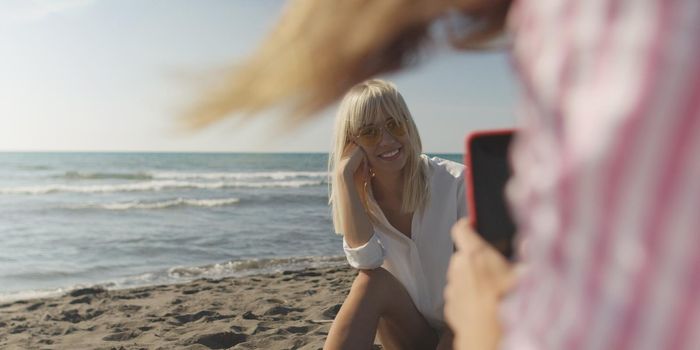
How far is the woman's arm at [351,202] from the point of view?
11.9 ft

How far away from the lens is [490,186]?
0.86 meters

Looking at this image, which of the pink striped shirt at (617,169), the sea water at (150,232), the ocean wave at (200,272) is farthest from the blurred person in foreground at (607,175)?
the sea water at (150,232)

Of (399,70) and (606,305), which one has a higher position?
(399,70)

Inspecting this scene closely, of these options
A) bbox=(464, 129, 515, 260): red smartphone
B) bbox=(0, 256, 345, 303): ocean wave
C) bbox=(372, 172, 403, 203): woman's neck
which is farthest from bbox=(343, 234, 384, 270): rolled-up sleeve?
bbox=(0, 256, 345, 303): ocean wave

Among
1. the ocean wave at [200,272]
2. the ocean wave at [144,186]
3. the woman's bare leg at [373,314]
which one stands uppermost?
the woman's bare leg at [373,314]

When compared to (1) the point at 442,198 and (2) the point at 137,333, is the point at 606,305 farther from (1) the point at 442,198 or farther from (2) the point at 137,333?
(2) the point at 137,333

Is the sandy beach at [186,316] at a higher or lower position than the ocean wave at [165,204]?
lower

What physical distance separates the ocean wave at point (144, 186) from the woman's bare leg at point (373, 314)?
1894 cm

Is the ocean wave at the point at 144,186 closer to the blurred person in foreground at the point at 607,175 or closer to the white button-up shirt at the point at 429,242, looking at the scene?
the white button-up shirt at the point at 429,242

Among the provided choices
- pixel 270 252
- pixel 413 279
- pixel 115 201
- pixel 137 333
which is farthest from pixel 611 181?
pixel 115 201

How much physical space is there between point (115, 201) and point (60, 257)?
867cm

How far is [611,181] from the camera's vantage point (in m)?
0.43

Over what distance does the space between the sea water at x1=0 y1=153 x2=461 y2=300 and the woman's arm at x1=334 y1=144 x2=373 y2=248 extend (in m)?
5.23

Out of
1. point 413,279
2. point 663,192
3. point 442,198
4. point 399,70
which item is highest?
point 399,70
